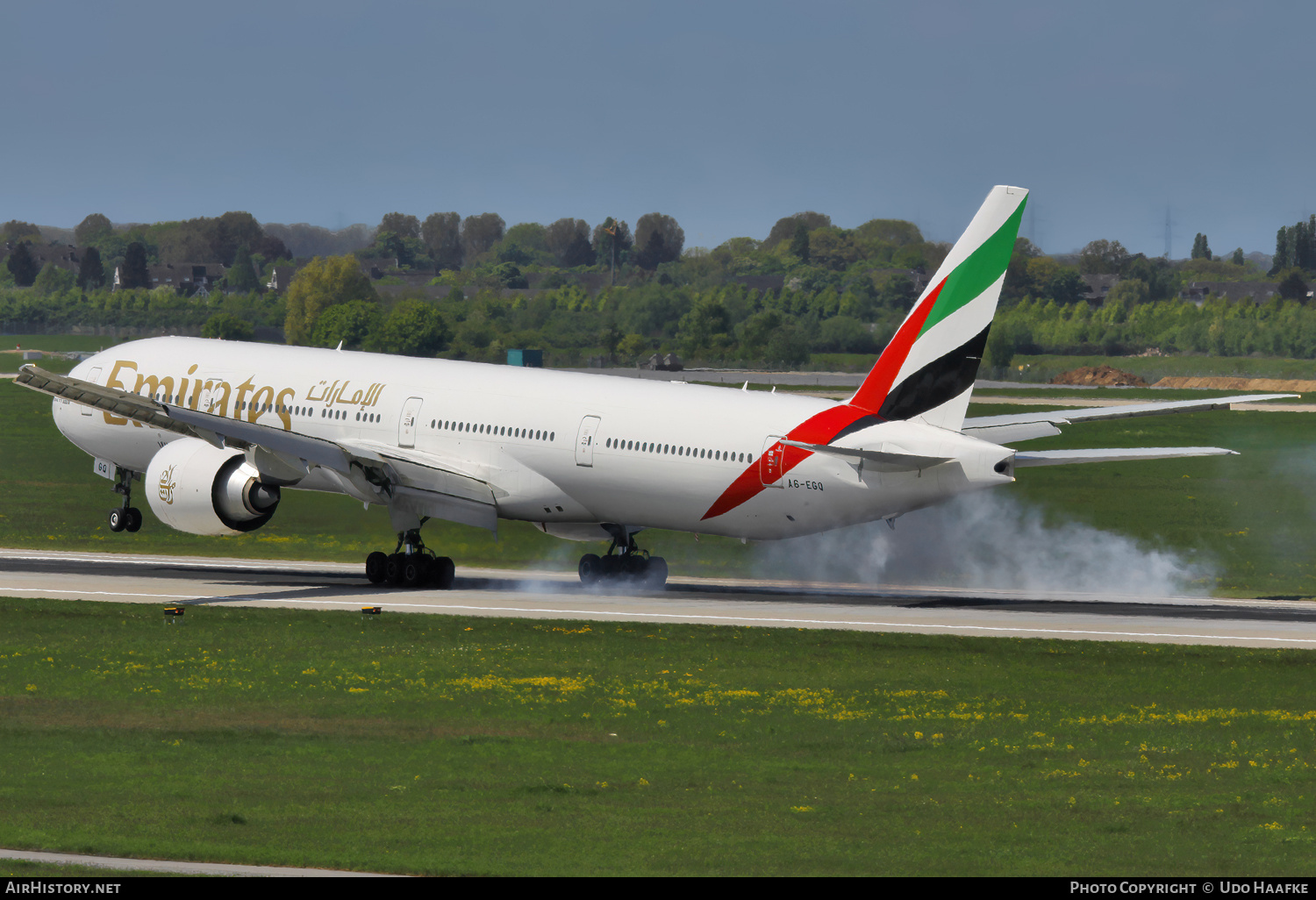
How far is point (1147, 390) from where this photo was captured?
125m

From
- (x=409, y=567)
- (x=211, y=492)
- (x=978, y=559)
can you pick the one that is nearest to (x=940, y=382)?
(x=409, y=567)

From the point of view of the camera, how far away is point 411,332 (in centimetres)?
10669

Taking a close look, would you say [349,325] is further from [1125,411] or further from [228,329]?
[1125,411]

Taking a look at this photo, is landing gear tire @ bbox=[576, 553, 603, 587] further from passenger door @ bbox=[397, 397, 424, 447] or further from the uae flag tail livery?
the uae flag tail livery

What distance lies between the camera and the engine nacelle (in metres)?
43.8

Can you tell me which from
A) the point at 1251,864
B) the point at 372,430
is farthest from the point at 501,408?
the point at 1251,864

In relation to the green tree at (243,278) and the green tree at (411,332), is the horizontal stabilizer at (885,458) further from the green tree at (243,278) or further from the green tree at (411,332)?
the green tree at (243,278)

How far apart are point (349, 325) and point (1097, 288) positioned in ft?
293

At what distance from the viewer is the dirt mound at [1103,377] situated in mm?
131625

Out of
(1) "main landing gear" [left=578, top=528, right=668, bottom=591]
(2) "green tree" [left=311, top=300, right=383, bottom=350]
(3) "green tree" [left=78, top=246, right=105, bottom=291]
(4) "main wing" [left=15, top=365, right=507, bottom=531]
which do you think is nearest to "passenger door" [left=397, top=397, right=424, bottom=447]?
(4) "main wing" [left=15, top=365, right=507, bottom=531]

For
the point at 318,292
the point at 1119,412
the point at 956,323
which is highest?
the point at 318,292

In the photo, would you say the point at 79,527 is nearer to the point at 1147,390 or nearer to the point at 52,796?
the point at 52,796

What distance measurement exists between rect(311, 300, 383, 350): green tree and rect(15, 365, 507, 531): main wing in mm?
60928

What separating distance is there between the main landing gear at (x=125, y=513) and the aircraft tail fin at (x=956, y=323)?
78.2ft
